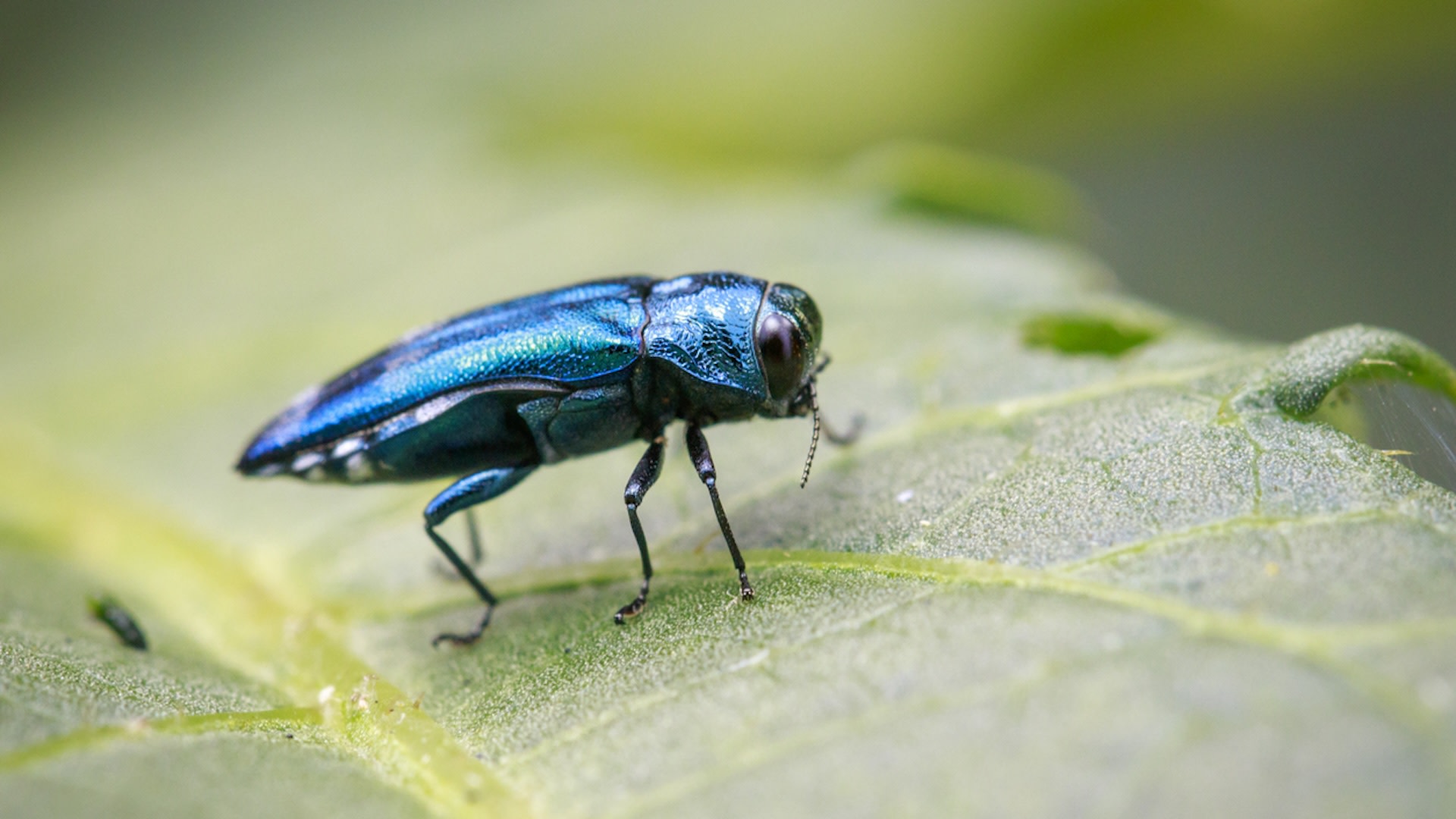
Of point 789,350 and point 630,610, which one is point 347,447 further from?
point 789,350

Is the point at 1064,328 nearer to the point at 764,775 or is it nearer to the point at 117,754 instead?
the point at 764,775

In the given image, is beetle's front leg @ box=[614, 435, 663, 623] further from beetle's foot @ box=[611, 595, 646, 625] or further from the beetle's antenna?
the beetle's antenna

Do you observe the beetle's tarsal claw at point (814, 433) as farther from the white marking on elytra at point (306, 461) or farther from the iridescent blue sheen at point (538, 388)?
the white marking on elytra at point (306, 461)

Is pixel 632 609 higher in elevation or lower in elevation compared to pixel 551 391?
lower

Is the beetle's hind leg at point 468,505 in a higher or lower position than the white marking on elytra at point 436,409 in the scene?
lower

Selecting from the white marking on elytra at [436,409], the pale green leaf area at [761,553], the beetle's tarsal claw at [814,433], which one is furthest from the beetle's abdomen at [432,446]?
the beetle's tarsal claw at [814,433]

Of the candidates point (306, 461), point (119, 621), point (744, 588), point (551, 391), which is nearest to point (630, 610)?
point (744, 588)

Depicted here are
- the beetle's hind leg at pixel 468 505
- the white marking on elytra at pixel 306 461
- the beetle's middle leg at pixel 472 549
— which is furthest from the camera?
the beetle's middle leg at pixel 472 549
